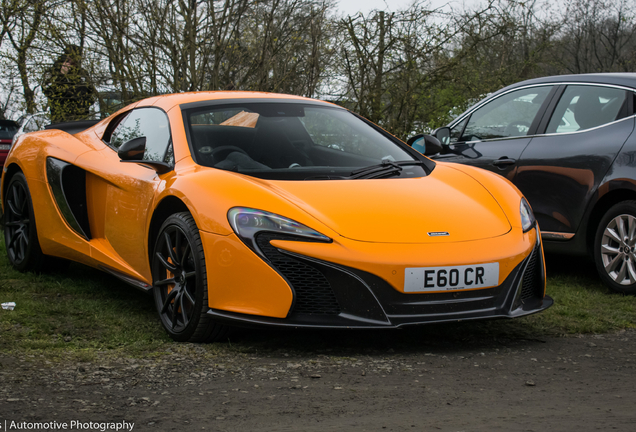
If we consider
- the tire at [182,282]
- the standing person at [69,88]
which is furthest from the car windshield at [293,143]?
the standing person at [69,88]

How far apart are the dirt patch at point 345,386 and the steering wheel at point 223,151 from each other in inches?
42.3

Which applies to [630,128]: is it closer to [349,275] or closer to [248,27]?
[349,275]

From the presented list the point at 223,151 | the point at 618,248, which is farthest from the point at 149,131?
the point at 618,248

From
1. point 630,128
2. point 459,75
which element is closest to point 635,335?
point 630,128

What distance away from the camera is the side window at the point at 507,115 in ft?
19.0

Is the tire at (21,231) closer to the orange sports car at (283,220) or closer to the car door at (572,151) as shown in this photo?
the orange sports car at (283,220)

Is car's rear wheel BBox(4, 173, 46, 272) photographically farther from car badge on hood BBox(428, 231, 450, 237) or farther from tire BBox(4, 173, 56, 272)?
car badge on hood BBox(428, 231, 450, 237)

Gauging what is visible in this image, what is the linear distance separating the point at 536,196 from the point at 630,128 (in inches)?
33.3

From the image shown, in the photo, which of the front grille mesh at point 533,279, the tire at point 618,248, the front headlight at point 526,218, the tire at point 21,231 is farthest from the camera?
the tire at point 21,231

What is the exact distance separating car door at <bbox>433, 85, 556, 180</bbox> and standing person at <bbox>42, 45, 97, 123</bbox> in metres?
7.62

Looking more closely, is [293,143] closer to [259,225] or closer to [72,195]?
[259,225]

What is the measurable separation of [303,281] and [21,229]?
3.30m

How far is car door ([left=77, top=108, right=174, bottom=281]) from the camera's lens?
4320 mm

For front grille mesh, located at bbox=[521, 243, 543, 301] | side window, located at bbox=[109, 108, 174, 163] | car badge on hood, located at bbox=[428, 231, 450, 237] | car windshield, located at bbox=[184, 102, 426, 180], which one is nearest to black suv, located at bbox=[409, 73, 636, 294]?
car windshield, located at bbox=[184, 102, 426, 180]
